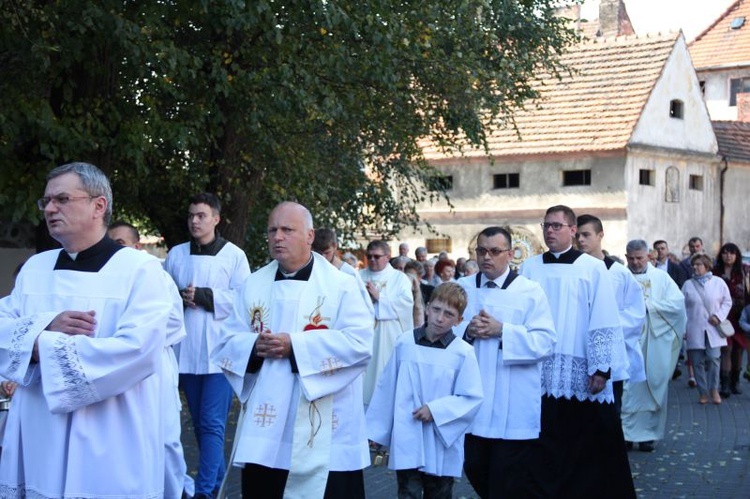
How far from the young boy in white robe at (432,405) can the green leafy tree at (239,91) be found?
14.1 feet

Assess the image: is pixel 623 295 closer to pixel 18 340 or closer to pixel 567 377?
pixel 567 377

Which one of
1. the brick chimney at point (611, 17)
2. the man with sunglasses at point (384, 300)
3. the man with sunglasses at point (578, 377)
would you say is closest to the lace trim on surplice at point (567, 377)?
the man with sunglasses at point (578, 377)

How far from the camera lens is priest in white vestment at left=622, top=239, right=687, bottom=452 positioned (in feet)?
40.0

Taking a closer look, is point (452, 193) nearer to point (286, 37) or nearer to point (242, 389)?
point (286, 37)

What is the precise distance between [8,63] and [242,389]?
7.05 m

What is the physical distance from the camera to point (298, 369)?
241 inches

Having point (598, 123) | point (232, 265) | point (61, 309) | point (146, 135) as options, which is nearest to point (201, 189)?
point (146, 135)

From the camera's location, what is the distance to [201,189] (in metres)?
14.3

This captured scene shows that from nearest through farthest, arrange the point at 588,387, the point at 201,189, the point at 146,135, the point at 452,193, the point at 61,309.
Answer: the point at 61,309
the point at 588,387
the point at 146,135
the point at 201,189
the point at 452,193

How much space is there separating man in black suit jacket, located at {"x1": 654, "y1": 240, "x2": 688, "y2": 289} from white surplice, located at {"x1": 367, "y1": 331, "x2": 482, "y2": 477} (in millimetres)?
12576

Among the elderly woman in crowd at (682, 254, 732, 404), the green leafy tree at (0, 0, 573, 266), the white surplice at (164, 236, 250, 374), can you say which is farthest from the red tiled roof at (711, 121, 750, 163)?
the white surplice at (164, 236, 250, 374)

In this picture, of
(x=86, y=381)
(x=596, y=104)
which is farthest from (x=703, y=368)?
(x=596, y=104)

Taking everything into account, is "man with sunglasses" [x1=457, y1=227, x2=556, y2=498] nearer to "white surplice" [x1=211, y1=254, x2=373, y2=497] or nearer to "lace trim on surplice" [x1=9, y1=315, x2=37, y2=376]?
"white surplice" [x1=211, y1=254, x2=373, y2=497]

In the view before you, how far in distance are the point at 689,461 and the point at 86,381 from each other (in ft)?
25.1
